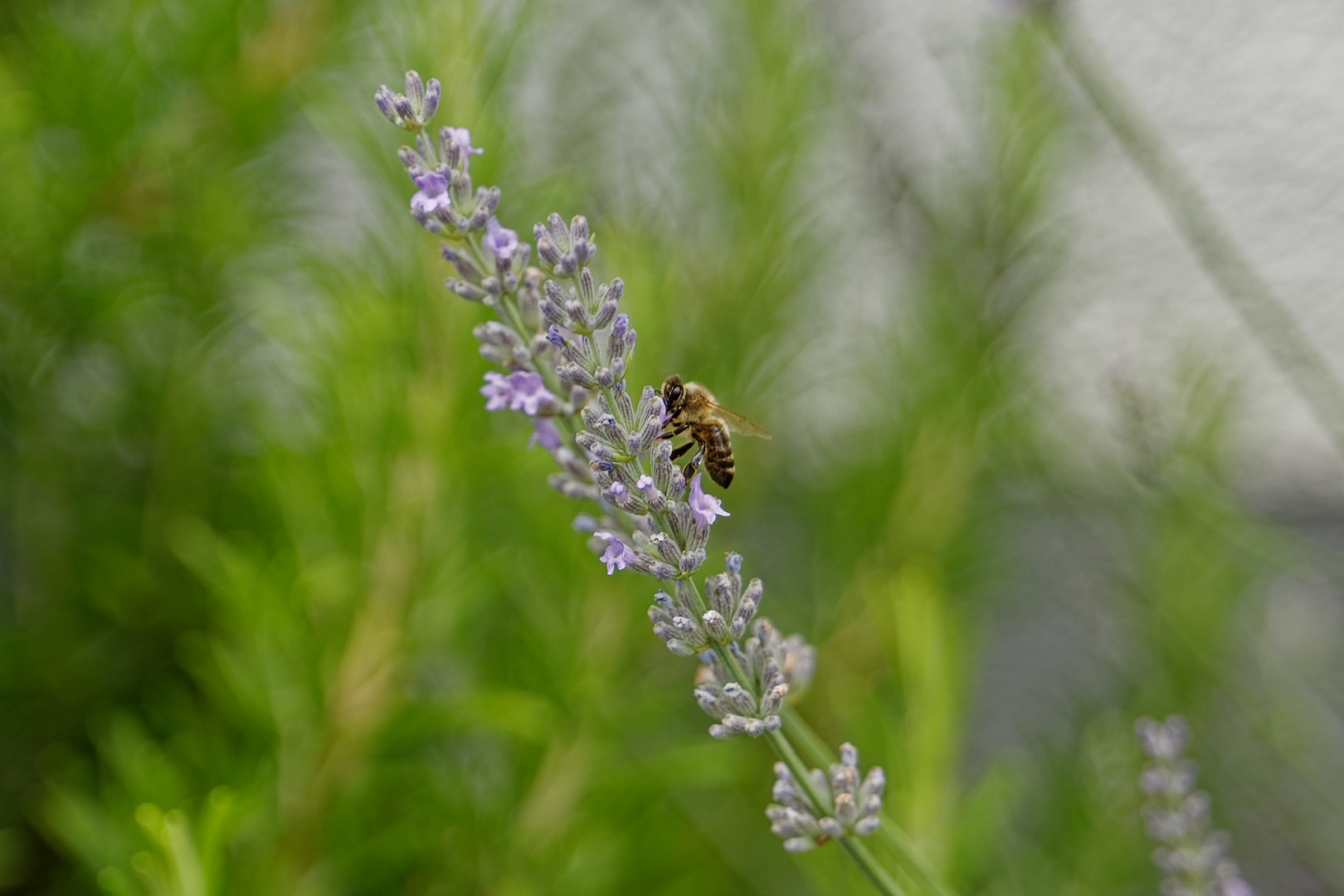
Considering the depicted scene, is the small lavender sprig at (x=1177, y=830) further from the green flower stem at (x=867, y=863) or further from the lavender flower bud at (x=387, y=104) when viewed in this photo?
the lavender flower bud at (x=387, y=104)

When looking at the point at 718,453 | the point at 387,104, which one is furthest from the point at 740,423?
the point at 387,104

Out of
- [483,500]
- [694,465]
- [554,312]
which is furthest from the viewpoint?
[483,500]

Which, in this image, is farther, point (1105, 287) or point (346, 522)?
point (1105, 287)

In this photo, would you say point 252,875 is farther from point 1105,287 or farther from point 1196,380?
point 1105,287

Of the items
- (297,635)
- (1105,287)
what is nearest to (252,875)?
(297,635)

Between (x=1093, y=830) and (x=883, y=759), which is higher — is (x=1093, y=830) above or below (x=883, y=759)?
below

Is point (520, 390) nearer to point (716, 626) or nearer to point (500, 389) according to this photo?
point (500, 389)

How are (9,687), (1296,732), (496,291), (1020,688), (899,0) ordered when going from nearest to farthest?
(496,291)
(9,687)
(1296,732)
(899,0)
(1020,688)

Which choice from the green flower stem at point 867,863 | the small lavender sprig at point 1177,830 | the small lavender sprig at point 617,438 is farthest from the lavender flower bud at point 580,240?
the small lavender sprig at point 1177,830
